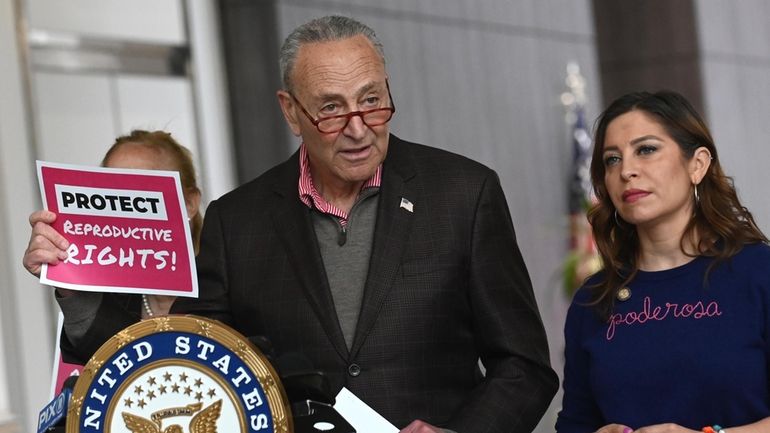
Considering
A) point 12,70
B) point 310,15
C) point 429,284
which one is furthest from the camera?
point 310,15

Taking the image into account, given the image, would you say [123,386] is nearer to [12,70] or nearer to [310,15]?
[12,70]

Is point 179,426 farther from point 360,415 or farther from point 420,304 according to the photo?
point 420,304

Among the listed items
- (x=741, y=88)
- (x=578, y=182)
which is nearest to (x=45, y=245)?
(x=578, y=182)

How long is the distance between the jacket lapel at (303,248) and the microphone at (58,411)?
55 cm

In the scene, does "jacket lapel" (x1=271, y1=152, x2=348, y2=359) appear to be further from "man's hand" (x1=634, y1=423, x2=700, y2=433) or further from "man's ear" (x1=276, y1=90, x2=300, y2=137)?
"man's hand" (x1=634, y1=423, x2=700, y2=433)

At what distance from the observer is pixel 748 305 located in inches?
110

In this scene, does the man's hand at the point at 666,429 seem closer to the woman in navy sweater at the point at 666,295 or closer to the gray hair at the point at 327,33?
the woman in navy sweater at the point at 666,295

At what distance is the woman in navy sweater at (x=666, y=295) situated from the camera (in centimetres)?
277

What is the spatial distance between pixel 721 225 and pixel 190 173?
1431mm

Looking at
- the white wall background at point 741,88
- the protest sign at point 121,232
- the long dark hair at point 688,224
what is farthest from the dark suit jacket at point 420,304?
the white wall background at point 741,88

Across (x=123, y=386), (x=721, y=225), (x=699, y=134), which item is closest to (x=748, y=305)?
(x=721, y=225)

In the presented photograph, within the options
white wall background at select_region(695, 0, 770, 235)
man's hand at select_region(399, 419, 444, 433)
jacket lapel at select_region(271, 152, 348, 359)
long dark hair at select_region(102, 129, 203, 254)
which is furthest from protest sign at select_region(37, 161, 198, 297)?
white wall background at select_region(695, 0, 770, 235)

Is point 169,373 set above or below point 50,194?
below

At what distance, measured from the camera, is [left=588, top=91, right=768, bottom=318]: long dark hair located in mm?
2918
